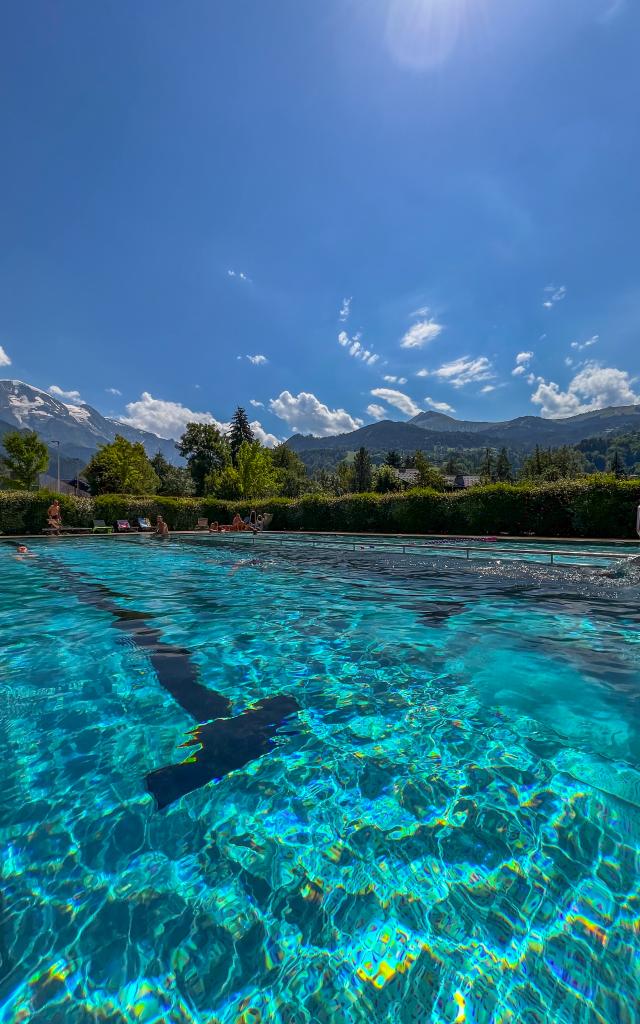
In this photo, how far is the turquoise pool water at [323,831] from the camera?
1.51 metres

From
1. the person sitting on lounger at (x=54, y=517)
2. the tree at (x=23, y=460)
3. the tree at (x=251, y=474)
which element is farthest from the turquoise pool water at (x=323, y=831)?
the tree at (x=23, y=460)

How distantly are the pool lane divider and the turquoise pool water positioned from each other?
23 mm

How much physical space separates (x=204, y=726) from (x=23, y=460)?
39.0m

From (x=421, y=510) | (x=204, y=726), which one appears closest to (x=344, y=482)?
(x=421, y=510)

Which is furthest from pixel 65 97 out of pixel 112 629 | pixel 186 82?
pixel 112 629

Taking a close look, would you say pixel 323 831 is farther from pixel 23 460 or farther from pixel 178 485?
pixel 178 485

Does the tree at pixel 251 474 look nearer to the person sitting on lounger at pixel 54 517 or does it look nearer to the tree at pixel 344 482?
the person sitting on lounger at pixel 54 517

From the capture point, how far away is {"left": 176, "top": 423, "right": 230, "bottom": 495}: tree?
50.9 metres

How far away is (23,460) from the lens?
3394 cm

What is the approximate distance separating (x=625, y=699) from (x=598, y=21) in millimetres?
14580

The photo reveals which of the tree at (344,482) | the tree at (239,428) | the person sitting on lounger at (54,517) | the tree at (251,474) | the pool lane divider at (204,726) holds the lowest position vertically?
the pool lane divider at (204,726)

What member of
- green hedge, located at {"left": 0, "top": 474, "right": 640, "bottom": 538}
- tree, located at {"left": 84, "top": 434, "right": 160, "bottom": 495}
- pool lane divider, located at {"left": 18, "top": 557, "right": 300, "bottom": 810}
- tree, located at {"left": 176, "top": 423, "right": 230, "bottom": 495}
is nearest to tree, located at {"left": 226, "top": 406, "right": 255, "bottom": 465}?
tree, located at {"left": 176, "top": 423, "right": 230, "bottom": 495}

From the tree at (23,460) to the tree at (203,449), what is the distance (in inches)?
720

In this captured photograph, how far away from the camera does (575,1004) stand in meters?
1.42
